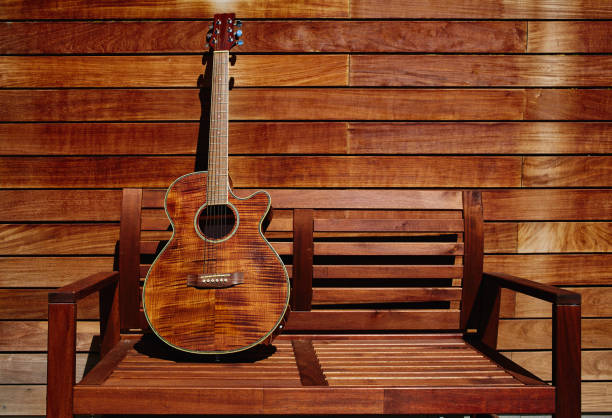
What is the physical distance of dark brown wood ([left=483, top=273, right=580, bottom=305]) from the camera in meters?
1.66

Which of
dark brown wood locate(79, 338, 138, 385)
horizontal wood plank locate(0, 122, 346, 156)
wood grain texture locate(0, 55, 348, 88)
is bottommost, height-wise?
dark brown wood locate(79, 338, 138, 385)

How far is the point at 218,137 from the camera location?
2.03 m

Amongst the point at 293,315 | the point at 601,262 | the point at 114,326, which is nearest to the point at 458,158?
the point at 601,262

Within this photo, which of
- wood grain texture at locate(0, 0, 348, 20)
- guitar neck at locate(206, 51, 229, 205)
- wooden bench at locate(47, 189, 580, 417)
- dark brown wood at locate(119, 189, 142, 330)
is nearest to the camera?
wooden bench at locate(47, 189, 580, 417)

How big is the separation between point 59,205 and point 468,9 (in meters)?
2.40

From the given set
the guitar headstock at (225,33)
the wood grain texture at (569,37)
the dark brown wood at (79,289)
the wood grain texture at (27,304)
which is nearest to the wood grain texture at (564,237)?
the wood grain texture at (569,37)

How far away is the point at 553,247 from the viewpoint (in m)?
2.49

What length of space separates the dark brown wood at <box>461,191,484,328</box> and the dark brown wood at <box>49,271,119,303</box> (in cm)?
158

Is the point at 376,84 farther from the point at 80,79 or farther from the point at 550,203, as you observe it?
the point at 80,79

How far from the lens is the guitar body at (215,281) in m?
1.83

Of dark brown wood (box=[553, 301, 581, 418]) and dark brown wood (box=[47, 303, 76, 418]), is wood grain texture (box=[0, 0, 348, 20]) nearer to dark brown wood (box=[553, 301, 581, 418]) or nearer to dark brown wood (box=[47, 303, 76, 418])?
dark brown wood (box=[47, 303, 76, 418])

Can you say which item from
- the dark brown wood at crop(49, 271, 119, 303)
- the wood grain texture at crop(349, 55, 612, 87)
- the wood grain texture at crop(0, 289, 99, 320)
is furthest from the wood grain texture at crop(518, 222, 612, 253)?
the wood grain texture at crop(0, 289, 99, 320)

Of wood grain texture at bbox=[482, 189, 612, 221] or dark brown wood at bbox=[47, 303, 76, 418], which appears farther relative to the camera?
wood grain texture at bbox=[482, 189, 612, 221]

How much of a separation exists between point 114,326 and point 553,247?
2251 millimetres
